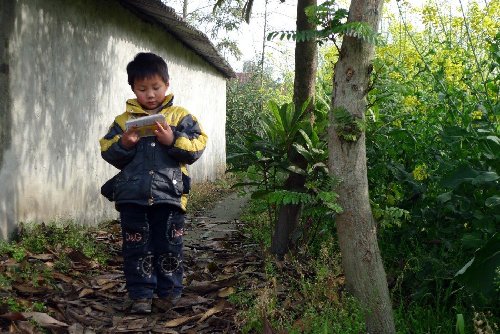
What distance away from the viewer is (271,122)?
16.2ft

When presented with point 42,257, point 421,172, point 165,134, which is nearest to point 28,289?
point 42,257

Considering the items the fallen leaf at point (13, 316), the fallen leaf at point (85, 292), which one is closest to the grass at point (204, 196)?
the fallen leaf at point (85, 292)

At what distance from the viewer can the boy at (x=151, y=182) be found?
149 inches

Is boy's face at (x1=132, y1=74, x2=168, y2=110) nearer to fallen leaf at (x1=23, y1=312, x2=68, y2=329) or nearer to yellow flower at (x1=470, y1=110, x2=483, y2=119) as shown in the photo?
fallen leaf at (x1=23, y1=312, x2=68, y2=329)

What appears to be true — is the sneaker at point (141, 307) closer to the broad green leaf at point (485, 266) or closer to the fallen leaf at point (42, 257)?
the fallen leaf at point (42, 257)

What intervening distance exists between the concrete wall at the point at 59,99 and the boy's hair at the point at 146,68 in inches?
61.7

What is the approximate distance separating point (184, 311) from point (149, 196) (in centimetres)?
78

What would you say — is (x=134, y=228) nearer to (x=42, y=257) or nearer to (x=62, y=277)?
(x=62, y=277)

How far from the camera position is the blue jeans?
3891mm

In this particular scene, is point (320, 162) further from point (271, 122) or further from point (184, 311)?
point (184, 311)

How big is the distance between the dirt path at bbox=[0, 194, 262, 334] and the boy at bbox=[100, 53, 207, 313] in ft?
0.54

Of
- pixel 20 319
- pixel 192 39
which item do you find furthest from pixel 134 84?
pixel 192 39

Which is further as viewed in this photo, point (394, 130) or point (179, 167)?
point (394, 130)

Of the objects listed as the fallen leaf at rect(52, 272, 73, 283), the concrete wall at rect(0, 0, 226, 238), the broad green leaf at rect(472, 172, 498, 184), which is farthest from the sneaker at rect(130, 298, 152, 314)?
the broad green leaf at rect(472, 172, 498, 184)
